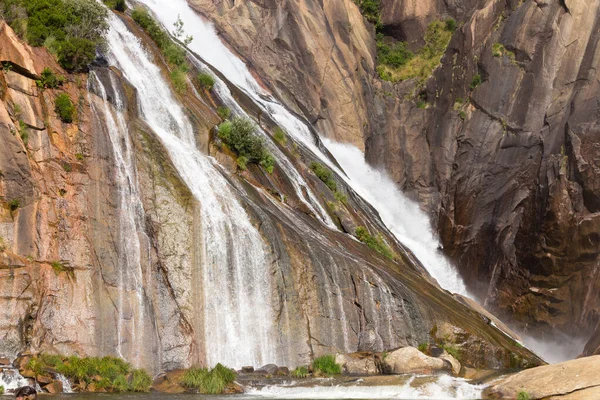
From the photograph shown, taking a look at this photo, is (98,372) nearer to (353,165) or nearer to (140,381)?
(140,381)

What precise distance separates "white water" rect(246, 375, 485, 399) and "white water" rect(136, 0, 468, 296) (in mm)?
26241

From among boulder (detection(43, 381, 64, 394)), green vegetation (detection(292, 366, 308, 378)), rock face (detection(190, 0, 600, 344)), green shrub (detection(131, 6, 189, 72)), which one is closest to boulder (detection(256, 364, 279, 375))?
green vegetation (detection(292, 366, 308, 378))

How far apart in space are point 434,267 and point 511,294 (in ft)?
18.3

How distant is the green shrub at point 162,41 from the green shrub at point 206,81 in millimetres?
987

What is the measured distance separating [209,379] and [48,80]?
15157 mm

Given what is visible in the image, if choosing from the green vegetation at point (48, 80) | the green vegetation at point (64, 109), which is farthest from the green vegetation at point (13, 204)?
the green vegetation at point (48, 80)

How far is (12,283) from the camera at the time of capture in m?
22.7

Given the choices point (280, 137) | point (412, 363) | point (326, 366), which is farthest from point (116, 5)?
point (412, 363)

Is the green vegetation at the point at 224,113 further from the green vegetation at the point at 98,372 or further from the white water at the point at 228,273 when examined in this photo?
the green vegetation at the point at 98,372

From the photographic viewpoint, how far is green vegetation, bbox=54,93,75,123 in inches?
1108

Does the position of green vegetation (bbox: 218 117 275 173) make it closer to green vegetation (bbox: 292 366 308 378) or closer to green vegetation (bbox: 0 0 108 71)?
green vegetation (bbox: 0 0 108 71)

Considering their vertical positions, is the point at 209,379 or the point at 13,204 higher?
the point at 13,204

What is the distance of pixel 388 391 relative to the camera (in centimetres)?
2114

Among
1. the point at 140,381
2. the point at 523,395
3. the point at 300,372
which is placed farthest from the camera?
the point at 300,372
